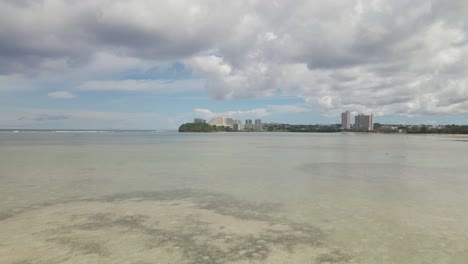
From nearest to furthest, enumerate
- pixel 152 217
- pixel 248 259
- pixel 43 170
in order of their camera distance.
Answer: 1. pixel 248 259
2. pixel 152 217
3. pixel 43 170

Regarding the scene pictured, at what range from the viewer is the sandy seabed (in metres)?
5.61

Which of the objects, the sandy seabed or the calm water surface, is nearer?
the sandy seabed

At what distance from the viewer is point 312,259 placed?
5.55 m

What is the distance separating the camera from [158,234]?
681cm

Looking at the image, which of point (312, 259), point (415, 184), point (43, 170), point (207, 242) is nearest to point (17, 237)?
point (207, 242)

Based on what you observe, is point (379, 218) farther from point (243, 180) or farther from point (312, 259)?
point (243, 180)

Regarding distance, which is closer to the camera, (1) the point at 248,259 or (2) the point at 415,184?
(1) the point at 248,259

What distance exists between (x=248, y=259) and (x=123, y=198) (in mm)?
6315

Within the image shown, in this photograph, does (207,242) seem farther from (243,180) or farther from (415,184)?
(415,184)

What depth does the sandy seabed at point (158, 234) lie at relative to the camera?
5609mm

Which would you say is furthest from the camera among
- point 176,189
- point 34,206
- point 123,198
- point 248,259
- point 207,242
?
point 176,189

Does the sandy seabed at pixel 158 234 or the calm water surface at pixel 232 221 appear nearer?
the sandy seabed at pixel 158 234

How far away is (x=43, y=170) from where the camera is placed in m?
17.8

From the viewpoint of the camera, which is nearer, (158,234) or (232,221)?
(158,234)
